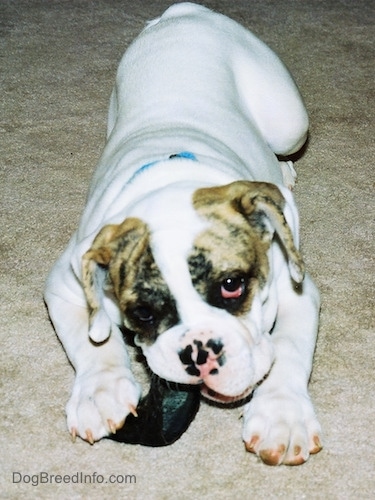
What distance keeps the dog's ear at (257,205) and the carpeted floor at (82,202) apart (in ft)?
1.53

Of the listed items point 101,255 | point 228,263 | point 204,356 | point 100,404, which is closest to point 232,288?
point 228,263

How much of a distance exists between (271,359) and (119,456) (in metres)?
0.46

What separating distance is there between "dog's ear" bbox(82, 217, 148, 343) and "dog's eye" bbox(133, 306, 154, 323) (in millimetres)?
131

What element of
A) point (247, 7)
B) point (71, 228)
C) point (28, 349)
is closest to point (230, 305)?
point (28, 349)

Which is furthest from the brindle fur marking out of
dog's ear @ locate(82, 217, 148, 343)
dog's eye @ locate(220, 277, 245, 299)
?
dog's eye @ locate(220, 277, 245, 299)

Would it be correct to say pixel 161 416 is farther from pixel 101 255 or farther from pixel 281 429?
pixel 101 255

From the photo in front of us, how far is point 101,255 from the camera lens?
227 centimetres

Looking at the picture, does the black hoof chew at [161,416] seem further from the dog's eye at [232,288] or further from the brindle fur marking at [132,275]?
the dog's eye at [232,288]

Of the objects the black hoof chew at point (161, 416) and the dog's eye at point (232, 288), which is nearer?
the dog's eye at point (232, 288)

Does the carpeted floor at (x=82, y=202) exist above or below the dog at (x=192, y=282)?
below

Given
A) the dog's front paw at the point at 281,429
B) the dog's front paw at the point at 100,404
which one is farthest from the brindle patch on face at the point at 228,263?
the dog's front paw at the point at 100,404

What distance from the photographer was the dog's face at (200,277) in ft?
7.06

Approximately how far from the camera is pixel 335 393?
8.15ft

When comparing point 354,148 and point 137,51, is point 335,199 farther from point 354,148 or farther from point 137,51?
point 137,51
